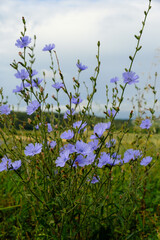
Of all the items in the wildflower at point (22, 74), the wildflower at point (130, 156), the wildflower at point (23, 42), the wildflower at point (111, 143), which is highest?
the wildflower at point (23, 42)

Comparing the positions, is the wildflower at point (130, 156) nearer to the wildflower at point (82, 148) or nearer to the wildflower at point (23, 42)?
the wildflower at point (82, 148)

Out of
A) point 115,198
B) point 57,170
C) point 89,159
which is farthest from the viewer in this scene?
point 115,198

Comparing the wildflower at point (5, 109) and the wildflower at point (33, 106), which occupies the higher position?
the wildflower at point (5, 109)

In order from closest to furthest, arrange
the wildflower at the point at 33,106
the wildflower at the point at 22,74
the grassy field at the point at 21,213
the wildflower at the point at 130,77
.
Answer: the wildflower at the point at 130,77 < the wildflower at the point at 33,106 < the wildflower at the point at 22,74 < the grassy field at the point at 21,213

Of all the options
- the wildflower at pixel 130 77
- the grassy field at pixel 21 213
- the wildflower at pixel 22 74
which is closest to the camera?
the wildflower at pixel 130 77

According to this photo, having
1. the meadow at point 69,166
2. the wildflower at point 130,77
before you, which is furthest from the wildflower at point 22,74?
the wildflower at point 130,77

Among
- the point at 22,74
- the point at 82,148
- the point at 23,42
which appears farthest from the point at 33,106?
the point at 82,148

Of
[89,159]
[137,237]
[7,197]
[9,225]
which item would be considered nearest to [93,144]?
[89,159]

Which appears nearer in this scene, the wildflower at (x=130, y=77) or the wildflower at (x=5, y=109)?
the wildflower at (x=130, y=77)

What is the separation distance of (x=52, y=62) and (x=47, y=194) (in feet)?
3.78

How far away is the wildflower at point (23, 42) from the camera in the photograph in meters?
2.00

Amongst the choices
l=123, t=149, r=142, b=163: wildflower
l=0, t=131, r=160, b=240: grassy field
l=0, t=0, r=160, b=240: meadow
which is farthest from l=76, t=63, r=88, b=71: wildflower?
l=123, t=149, r=142, b=163: wildflower

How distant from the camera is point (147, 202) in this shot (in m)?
3.05

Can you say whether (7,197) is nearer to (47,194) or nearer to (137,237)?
(47,194)
